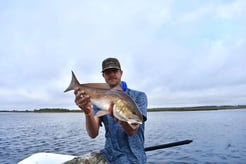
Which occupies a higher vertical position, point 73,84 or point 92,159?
point 73,84

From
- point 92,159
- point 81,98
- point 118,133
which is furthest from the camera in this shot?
point 92,159

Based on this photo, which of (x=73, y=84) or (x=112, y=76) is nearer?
(x=73, y=84)

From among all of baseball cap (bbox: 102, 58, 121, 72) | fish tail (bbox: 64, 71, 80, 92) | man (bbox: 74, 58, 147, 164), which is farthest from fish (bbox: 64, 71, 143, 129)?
baseball cap (bbox: 102, 58, 121, 72)

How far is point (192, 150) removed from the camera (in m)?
19.2

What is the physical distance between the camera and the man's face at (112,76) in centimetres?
449

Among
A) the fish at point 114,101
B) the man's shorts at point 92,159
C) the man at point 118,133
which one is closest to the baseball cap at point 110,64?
the man at point 118,133

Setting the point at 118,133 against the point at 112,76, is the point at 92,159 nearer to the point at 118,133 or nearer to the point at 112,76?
the point at 118,133

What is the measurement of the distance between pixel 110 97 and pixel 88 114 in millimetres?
665

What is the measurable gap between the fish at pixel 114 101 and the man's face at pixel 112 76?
1.66ft

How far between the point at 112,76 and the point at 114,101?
3.04 ft

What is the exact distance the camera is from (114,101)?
3.64 metres

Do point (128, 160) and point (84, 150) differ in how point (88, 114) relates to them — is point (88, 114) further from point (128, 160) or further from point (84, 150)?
point (84, 150)

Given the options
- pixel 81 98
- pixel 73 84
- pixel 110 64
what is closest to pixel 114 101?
pixel 81 98

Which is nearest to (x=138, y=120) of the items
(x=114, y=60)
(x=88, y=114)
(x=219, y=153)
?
(x=88, y=114)
